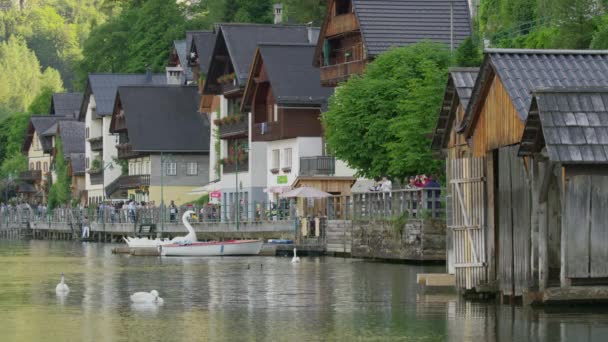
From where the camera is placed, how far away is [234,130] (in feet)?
320

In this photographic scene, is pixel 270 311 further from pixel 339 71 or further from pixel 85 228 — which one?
pixel 85 228

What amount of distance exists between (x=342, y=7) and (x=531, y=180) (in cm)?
4983

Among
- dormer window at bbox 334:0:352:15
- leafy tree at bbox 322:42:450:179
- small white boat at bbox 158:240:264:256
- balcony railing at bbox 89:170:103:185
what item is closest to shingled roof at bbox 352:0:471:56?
dormer window at bbox 334:0:352:15

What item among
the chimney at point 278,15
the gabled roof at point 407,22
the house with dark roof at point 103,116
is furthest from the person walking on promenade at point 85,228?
the gabled roof at point 407,22

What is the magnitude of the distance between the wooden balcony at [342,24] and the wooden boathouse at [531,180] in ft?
140

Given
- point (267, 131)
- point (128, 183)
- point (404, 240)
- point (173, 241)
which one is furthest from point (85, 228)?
point (404, 240)

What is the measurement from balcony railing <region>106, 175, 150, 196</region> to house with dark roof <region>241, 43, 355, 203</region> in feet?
83.4

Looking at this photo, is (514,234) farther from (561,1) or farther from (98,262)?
(98,262)

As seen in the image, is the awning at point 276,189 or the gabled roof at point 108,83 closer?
the awning at point 276,189

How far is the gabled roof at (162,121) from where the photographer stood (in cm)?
11181

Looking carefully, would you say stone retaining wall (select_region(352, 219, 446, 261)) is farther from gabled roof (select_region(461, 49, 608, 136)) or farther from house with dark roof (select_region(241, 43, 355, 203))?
house with dark roof (select_region(241, 43, 355, 203))

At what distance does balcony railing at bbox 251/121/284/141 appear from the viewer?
88.5 meters

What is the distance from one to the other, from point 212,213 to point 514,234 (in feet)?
184

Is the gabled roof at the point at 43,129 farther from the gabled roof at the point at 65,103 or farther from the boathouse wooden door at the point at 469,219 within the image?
the boathouse wooden door at the point at 469,219
